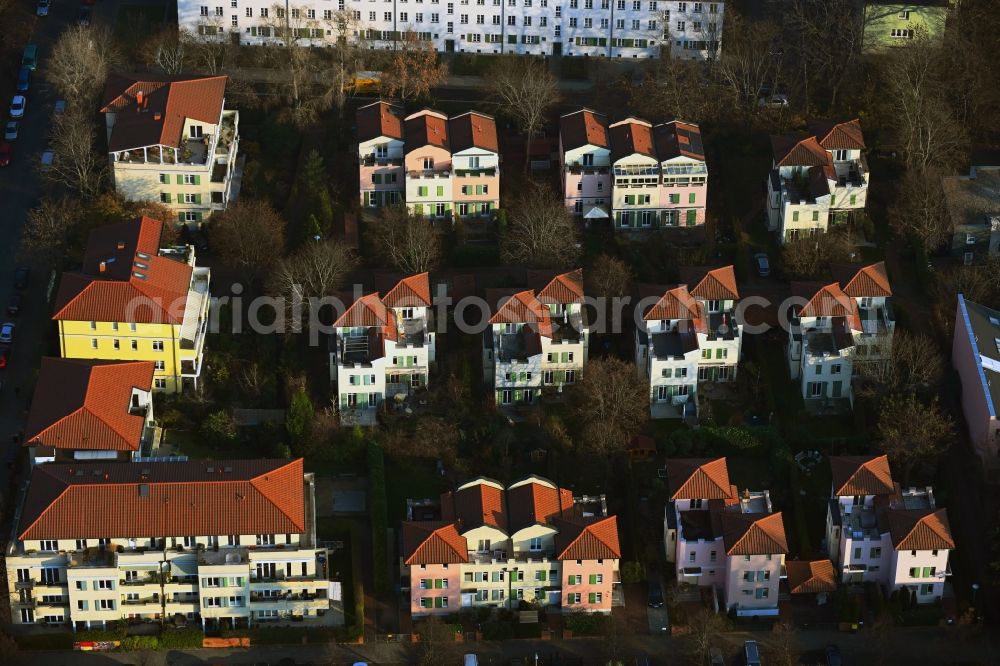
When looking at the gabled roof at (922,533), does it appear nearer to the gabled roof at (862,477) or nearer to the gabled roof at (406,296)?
the gabled roof at (862,477)

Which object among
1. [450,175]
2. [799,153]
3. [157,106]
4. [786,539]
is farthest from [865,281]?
[157,106]

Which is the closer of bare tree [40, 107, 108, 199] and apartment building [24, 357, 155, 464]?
apartment building [24, 357, 155, 464]

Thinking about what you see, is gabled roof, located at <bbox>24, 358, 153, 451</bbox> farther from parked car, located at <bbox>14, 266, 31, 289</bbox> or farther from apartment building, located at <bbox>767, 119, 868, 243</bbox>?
apartment building, located at <bbox>767, 119, 868, 243</bbox>

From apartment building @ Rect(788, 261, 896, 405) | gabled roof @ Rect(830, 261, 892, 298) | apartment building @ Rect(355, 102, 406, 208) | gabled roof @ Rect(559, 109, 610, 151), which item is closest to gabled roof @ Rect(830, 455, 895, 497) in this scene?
apartment building @ Rect(788, 261, 896, 405)

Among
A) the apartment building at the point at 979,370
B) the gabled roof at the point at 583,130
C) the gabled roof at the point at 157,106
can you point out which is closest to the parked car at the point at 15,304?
the gabled roof at the point at 157,106

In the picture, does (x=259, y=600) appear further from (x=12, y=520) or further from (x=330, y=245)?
(x=330, y=245)
